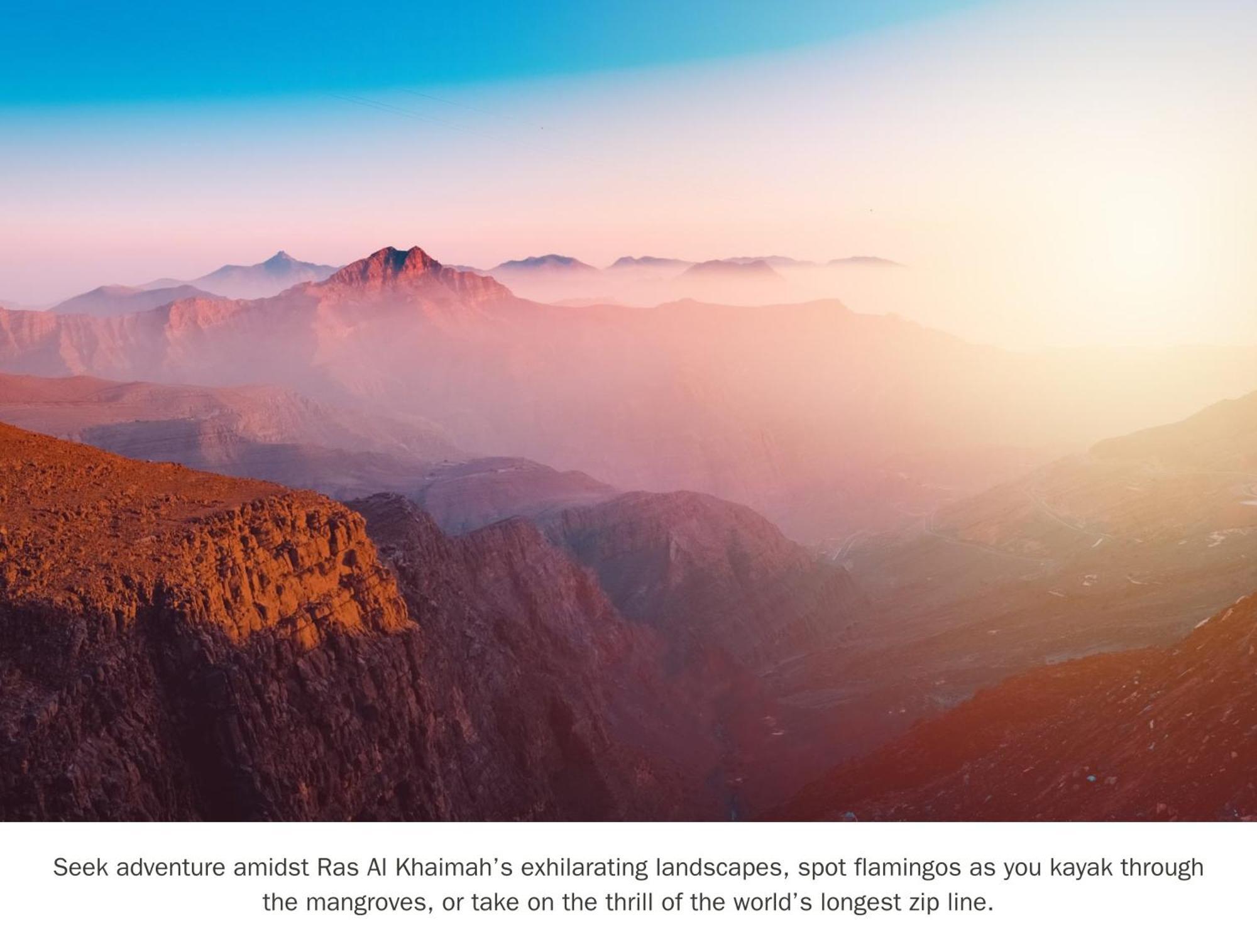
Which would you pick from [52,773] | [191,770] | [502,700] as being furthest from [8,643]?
[502,700]

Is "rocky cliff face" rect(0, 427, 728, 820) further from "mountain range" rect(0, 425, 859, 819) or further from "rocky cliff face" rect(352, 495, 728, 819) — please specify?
"rocky cliff face" rect(352, 495, 728, 819)

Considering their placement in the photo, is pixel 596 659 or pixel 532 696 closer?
pixel 532 696

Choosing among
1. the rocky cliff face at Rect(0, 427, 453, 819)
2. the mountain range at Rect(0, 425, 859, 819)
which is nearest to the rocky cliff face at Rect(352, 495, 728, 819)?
the mountain range at Rect(0, 425, 859, 819)

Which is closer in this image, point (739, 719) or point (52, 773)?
point (52, 773)

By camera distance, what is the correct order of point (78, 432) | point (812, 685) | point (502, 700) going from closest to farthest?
1. point (502, 700)
2. point (812, 685)
3. point (78, 432)

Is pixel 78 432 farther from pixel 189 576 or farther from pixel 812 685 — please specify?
pixel 189 576

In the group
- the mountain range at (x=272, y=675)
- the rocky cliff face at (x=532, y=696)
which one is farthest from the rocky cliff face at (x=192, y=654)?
the rocky cliff face at (x=532, y=696)

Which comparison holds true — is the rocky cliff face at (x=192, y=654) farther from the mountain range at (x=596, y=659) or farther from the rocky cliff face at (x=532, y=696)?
the rocky cliff face at (x=532, y=696)

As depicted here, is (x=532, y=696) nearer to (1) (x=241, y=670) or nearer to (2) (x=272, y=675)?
(2) (x=272, y=675)

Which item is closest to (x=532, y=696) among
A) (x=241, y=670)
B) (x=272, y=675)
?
(x=272, y=675)

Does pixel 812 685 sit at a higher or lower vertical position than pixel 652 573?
lower

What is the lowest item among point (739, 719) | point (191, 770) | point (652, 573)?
point (739, 719)
